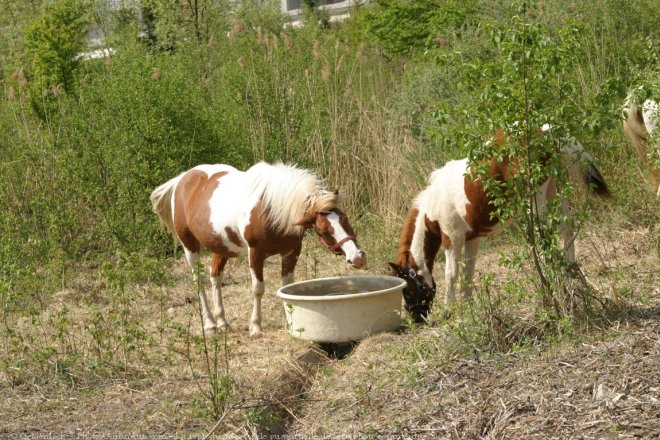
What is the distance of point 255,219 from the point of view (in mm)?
6719

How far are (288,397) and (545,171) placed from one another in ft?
6.29

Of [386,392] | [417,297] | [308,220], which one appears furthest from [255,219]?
[386,392]

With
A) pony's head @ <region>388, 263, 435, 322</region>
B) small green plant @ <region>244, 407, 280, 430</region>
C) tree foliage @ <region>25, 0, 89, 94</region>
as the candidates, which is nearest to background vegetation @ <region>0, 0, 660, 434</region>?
tree foliage @ <region>25, 0, 89, 94</region>

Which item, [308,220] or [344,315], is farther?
[308,220]

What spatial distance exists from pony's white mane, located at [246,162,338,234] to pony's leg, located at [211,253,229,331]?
2.64ft

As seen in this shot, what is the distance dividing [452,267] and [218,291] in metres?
1.86

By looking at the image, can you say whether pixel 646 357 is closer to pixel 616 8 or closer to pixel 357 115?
pixel 357 115

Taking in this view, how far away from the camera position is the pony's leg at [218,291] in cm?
724

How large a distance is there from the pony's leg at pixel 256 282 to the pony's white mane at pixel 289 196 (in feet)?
0.94

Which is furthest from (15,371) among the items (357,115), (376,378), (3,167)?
(357,115)

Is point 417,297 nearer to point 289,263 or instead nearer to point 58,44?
point 289,263

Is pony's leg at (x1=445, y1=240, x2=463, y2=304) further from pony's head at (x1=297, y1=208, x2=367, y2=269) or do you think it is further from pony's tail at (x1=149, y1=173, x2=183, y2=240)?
pony's tail at (x1=149, y1=173, x2=183, y2=240)

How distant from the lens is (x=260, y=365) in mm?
6035

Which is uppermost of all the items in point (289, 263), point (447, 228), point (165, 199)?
point (165, 199)
